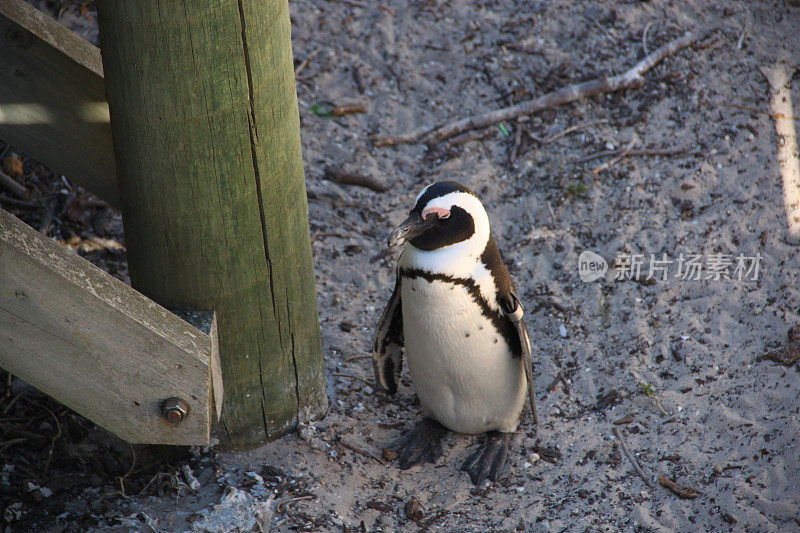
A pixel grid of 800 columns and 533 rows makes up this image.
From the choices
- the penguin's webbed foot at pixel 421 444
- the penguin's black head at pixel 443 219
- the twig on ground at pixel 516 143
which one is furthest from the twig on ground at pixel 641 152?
the penguin's webbed foot at pixel 421 444

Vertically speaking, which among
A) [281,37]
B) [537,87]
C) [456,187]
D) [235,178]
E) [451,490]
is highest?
[281,37]

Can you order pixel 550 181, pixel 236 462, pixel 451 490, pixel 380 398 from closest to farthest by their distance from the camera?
pixel 236 462 → pixel 451 490 → pixel 380 398 → pixel 550 181

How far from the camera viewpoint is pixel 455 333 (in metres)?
3.02

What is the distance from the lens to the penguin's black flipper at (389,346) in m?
3.30

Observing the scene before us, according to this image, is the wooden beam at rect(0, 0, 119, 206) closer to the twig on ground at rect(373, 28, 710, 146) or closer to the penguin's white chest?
the penguin's white chest

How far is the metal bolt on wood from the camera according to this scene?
2.10 meters

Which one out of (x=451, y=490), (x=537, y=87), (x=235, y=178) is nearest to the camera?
(x=235, y=178)

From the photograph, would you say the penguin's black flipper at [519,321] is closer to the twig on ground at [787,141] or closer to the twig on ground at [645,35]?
the twig on ground at [787,141]

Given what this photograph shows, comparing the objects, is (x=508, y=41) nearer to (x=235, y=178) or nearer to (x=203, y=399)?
(x=235, y=178)

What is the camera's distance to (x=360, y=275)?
13.5 feet

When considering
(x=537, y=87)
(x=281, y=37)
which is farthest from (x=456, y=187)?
(x=537, y=87)

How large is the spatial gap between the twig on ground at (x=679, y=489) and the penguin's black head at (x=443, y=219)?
1215 mm

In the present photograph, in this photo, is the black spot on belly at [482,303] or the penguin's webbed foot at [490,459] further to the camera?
the penguin's webbed foot at [490,459]

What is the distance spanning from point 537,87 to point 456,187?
255 cm
